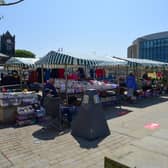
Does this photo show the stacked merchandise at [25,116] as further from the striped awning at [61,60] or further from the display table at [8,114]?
the striped awning at [61,60]

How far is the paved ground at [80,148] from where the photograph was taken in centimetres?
311

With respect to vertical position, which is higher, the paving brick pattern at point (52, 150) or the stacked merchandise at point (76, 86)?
the stacked merchandise at point (76, 86)

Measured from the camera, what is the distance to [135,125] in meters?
6.80

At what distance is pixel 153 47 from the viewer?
2292 inches

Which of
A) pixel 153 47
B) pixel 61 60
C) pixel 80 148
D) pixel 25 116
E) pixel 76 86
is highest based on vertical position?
pixel 153 47

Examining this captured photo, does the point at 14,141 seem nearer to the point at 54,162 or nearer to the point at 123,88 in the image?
the point at 54,162

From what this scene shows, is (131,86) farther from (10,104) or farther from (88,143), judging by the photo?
(88,143)

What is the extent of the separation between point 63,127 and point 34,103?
5.49 ft

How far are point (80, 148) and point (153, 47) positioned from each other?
189 ft

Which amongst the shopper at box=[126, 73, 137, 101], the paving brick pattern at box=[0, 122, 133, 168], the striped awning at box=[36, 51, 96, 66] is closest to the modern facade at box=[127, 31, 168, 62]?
the shopper at box=[126, 73, 137, 101]

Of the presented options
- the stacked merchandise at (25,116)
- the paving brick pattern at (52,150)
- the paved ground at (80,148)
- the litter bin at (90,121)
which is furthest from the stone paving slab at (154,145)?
the stacked merchandise at (25,116)

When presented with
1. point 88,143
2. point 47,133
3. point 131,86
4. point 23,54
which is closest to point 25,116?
point 47,133

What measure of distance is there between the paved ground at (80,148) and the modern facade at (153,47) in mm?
51572

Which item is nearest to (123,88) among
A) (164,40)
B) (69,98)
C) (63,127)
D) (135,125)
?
(69,98)
